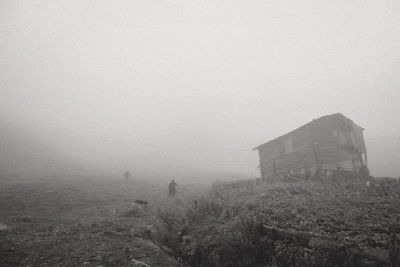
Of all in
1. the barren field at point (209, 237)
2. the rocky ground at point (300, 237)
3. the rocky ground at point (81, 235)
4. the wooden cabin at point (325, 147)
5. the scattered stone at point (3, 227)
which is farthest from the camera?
the wooden cabin at point (325, 147)

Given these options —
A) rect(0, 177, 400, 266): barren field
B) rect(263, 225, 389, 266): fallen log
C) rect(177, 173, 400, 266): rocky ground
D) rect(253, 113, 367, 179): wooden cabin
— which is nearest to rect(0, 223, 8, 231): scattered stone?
rect(0, 177, 400, 266): barren field

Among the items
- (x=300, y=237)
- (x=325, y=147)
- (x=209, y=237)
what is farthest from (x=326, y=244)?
(x=325, y=147)

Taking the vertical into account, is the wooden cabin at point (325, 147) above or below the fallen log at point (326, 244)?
above

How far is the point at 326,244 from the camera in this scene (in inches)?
229

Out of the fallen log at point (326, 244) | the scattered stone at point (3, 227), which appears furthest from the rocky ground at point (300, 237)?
the scattered stone at point (3, 227)

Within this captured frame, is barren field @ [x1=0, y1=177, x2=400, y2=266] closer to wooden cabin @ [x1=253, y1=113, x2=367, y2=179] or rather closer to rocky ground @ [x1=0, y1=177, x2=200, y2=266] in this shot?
rocky ground @ [x1=0, y1=177, x2=200, y2=266]

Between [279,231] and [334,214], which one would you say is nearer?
[279,231]

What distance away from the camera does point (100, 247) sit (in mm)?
7180

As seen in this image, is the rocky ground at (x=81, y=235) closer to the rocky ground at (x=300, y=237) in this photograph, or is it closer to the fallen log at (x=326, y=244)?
the rocky ground at (x=300, y=237)

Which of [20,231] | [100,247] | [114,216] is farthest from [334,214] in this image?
→ [20,231]

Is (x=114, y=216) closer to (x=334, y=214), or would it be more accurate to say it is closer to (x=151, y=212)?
(x=151, y=212)

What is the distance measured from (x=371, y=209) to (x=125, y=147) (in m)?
89.2

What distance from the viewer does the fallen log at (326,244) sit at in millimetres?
5008

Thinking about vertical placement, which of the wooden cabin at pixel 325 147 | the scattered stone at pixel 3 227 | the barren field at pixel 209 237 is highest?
the wooden cabin at pixel 325 147
